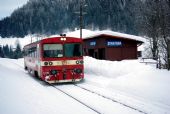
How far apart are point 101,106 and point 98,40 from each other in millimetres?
25091

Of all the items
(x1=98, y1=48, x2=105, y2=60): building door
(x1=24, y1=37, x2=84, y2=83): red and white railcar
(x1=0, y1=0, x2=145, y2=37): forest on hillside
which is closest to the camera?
(x1=24, y1=37, x2=84, y2=83): red and white railcar

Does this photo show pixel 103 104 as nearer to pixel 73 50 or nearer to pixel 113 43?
pixel 73 50

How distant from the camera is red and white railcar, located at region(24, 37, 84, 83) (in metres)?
16.4

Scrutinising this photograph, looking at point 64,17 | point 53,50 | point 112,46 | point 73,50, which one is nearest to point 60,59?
point 53,50

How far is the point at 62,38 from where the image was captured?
16.9 m

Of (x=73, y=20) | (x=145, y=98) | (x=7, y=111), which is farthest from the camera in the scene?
(x=73, y=20)

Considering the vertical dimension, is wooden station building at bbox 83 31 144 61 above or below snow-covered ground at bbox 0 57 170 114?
above

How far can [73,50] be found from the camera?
17172 mm

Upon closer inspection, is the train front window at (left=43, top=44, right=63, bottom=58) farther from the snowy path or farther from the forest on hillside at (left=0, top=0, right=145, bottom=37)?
the forest on hillside at (left=0, top=0, right=145, bottom=37)

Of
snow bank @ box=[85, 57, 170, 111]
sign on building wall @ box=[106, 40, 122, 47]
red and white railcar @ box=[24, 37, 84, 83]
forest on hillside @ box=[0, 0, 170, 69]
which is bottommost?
snow bank @ box=[85, 57, 170, 111]

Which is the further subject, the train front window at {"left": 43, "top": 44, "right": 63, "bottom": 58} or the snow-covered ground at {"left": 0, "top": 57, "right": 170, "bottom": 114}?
the train front window at {"left": 43, "top": 44, "right": 63, "bottom": 58}

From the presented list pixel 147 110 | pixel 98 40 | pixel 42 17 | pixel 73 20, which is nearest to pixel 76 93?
pixel 147 110

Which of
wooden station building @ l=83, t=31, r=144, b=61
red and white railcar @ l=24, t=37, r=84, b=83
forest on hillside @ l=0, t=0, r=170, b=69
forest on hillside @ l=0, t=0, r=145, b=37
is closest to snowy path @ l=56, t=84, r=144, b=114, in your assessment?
red and white railcar @ l=24, t=37, r=84, b=83

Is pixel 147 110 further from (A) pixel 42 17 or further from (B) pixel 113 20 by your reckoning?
(A) pixel 42 17
